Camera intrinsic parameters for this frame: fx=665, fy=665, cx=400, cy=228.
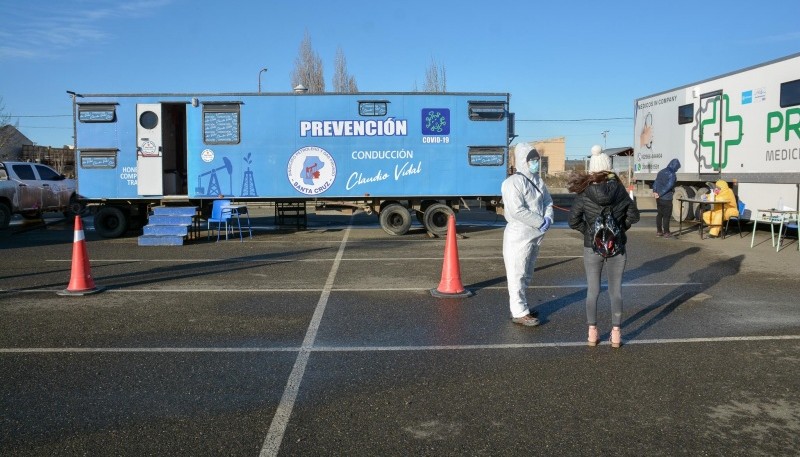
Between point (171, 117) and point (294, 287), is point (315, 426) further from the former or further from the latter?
point (171, 117)

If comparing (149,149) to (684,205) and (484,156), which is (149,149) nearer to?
(484,156)

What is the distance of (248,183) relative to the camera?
1523 cm

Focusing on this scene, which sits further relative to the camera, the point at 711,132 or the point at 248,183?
the point at 711,132

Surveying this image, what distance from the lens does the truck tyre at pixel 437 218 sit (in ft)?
50.9

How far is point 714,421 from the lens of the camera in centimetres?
429

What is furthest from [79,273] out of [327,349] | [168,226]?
[168,226]

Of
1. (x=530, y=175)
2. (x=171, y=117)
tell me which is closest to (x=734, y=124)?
(x=530, y=175)

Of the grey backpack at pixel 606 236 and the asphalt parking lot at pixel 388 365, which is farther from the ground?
the grey backpack at pixel 606 236

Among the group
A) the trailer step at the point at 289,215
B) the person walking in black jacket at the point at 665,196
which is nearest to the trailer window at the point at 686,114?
the person walking in black jacket at the point at 665,196

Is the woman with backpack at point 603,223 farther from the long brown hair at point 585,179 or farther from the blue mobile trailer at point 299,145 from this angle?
the blue mobile trailer at point 299,145

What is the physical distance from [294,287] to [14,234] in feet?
37.2

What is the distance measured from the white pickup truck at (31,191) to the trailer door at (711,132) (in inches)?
636

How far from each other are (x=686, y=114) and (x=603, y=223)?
39.9 ft
